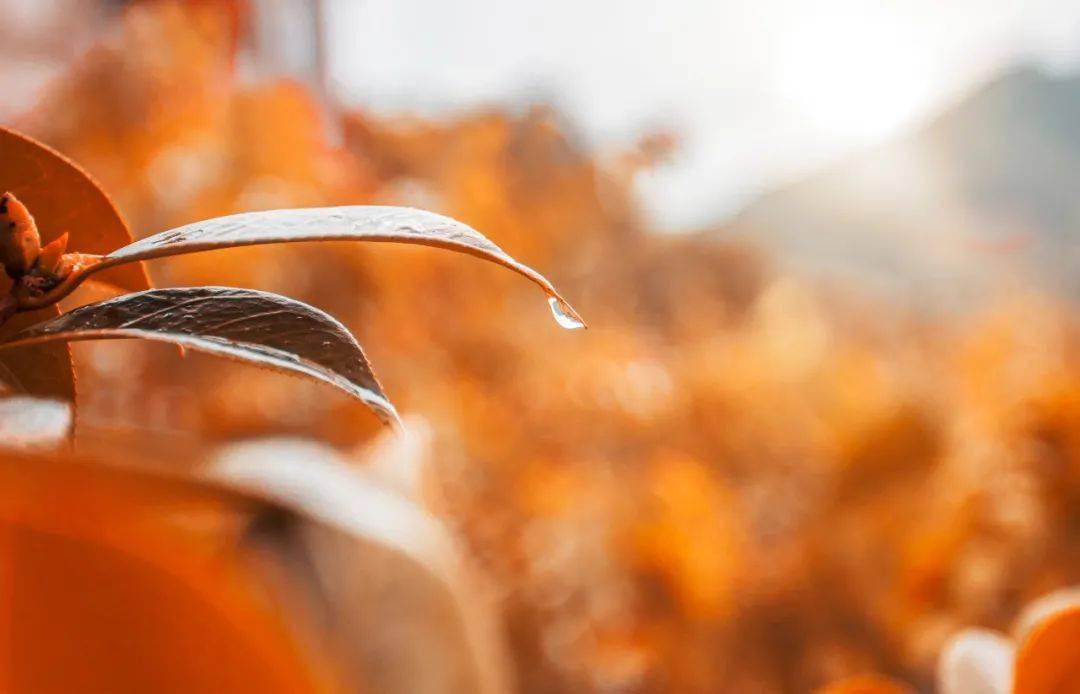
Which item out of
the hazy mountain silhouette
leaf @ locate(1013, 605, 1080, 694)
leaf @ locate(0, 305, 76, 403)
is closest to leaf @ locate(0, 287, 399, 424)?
leaf @ locate(0, 305, 76, 403)

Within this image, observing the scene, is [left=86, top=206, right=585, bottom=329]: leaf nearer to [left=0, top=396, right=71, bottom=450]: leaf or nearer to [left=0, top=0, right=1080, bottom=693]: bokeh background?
[left=0, top=396, right=71, bottom=450]: leaf

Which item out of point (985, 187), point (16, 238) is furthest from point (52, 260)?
point (985, 187)

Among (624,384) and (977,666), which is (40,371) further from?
(624,384)

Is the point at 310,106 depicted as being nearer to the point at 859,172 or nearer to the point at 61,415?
the point at 859,172

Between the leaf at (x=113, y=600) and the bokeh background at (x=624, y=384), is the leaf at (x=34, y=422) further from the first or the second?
the bokeh background at (x=624, y=384)

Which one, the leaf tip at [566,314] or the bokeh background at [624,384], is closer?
the leaf tip at [566,314]

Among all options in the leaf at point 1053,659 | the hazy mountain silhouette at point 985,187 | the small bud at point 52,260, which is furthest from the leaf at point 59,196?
the hazy mountain silhouette at point 985,187

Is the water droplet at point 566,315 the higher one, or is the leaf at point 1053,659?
the water droplet at point 566,315

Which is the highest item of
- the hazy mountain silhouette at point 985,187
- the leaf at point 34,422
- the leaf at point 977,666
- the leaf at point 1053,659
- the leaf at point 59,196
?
the hazy mountain silhouette at point 985,187
